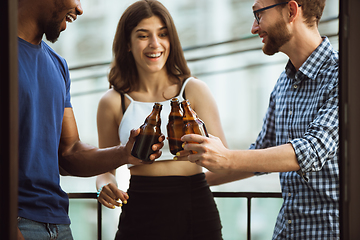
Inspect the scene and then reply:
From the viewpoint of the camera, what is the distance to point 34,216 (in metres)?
0.92

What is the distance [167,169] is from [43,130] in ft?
1.66

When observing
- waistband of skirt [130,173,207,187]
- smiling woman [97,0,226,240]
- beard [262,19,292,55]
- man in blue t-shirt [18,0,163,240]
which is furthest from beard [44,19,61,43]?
beard [262,19,292,55]

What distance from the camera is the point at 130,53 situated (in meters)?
1.51

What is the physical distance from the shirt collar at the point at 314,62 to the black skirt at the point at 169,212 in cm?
56

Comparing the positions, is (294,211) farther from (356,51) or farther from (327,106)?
(356,51)

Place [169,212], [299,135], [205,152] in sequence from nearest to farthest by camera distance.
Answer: [205,152]
[299,135]
[169,212]

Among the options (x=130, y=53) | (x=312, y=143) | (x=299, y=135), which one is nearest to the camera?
(x=312, y=143)

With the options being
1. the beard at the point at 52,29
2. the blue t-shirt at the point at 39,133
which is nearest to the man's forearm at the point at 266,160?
the blue t-shirt at the point at 39,133

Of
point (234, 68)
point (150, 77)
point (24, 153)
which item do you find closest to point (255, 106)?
point (234, 68)

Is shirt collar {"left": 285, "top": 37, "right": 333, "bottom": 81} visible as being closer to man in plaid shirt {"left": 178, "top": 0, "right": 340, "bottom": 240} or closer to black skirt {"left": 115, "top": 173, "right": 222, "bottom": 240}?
man in plaid shirt {"left": 178, "top": 0, "right": 340, "bottom": 240}

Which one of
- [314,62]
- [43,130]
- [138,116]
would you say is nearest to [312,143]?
[314,62]

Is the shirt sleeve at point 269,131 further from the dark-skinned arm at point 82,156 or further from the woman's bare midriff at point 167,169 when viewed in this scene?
the dark-skinned arm at point 82,156

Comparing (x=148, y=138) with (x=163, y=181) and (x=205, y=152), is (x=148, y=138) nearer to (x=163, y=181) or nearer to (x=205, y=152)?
(x=205, y=152)

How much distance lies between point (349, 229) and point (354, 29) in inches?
13.4
